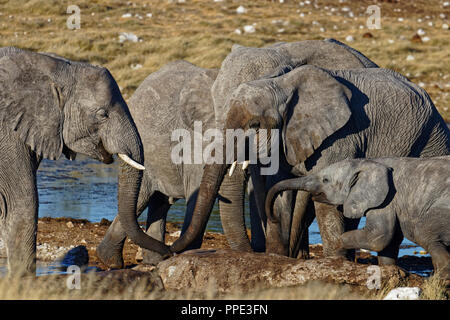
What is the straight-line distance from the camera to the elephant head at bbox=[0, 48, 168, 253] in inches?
294

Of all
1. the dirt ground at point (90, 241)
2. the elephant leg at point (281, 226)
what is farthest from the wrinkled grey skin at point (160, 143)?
the elephant leg at point (281, 226)

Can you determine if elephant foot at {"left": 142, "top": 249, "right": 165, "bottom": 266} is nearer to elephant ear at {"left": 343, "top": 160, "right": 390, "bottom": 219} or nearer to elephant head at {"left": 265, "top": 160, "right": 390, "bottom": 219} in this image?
elephant head at {"left": 265, "top": 160, "right": 390, "bottom": 219}

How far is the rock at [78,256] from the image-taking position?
10.1 m

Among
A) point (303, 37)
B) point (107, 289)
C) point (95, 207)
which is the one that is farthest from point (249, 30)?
point (107, 289)

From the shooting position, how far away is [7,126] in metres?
7.47

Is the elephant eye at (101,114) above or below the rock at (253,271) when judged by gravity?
above

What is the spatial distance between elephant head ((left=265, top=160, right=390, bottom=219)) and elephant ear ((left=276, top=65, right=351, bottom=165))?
324mm

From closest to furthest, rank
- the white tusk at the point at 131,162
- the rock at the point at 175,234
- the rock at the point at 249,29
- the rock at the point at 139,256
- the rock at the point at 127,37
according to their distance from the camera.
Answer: the white tusk at the point at 131,162, the rock at the point at 139,256, the rock at the point at 175,234, the rock at the point at 127,37, the rock at the point at 249,29

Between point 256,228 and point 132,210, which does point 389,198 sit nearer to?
point 256,228

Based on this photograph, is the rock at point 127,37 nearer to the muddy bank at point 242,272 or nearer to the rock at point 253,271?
the muddy bank at point 242,272

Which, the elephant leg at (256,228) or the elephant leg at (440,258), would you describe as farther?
the elephant leg at (256,228)

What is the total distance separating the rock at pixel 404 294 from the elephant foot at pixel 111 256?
154 inches

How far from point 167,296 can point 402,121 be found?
3109 mm
